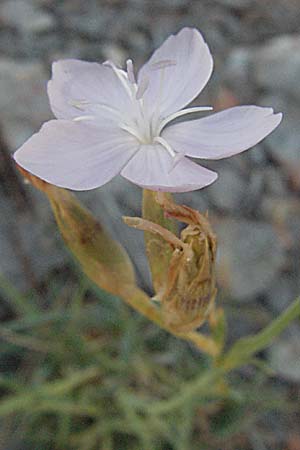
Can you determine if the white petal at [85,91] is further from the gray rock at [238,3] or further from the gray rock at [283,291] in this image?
the gray rock at [238,3]

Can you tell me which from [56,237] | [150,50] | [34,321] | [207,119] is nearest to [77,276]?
[56,237]

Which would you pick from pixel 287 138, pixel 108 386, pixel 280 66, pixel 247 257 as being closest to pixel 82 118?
pixel 108 386

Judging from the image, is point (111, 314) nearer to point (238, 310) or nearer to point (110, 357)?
point (110, 357)

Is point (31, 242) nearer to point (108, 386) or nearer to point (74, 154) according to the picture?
point (108, 386)

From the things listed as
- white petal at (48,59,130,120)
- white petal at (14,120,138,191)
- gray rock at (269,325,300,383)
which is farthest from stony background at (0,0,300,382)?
white petal at (14,120,138,191)

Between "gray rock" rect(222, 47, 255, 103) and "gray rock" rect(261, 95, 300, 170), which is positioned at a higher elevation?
"gray rock" rect(222, 47, 255, 103)

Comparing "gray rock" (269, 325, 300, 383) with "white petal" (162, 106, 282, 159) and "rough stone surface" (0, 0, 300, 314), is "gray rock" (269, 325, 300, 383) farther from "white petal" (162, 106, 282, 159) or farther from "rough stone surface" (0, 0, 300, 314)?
"white petal" (162, 106, 282, 159)
